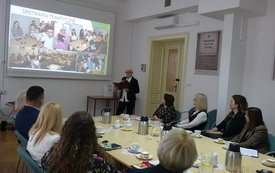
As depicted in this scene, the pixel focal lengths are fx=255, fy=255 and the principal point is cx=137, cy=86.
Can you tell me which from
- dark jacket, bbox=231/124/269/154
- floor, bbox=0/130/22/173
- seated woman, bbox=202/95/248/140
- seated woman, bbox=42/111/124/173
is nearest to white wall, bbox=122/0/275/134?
seated woman, bbox=202/95/248/140

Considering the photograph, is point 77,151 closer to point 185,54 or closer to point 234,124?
point 234,124

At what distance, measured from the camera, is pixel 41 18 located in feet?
18.6

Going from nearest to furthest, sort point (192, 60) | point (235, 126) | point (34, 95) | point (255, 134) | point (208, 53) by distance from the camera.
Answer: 1. point (34, 95)
2. point (255, 134)
3. point (235, 126)
4. point (208, 53)
5. point (192, 60)

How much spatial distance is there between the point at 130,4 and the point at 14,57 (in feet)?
10.3

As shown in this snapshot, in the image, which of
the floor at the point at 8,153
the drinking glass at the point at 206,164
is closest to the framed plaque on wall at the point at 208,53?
the drinking glass at the point at 206,164

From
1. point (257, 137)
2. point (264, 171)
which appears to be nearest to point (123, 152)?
point (264, 171)

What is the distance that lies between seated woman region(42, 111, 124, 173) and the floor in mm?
2101

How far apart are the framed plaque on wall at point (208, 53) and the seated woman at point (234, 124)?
48.1 inches

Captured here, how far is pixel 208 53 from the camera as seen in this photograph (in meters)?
4.95

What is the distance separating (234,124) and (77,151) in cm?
258

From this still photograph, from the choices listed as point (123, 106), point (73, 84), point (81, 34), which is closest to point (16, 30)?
point (81, 34)

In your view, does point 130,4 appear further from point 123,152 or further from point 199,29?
point 123,152

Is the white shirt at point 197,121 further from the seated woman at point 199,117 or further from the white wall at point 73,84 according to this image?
the white wall at point 73,84

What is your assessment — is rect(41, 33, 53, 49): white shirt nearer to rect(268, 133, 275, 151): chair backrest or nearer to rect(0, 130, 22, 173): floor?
rect(0, 130, 22, 173): floor
